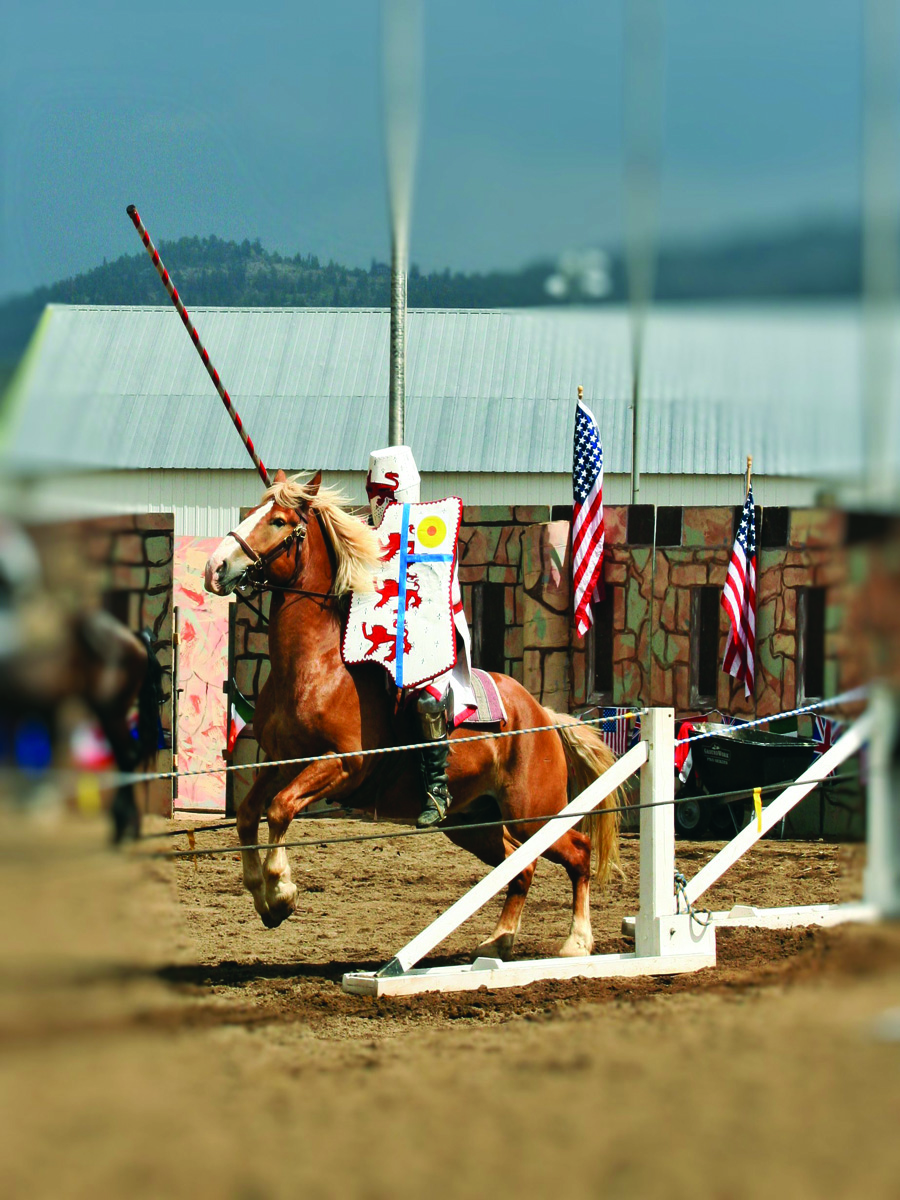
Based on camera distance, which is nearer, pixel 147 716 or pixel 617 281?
pixel 147 716

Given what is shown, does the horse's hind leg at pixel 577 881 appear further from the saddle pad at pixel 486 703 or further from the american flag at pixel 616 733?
the american flag at pixel 616 733

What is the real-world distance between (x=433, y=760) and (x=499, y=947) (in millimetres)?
881

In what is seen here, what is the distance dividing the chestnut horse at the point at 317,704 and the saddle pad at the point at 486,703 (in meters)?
0.10

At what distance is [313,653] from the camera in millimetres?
6164

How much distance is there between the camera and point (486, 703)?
21.4 ft

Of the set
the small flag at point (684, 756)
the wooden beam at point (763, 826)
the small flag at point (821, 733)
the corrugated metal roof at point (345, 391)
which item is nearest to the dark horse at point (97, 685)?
the wooden beam at point (763, 826)

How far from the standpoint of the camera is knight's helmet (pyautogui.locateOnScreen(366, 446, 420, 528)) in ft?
21.1

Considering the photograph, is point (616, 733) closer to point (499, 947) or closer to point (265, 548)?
point (499, 947)

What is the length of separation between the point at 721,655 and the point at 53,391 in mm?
9813

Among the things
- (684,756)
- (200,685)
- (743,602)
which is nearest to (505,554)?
(743,602)

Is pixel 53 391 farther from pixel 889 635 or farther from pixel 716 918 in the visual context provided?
pixel 716 918

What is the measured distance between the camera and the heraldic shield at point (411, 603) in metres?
6.12

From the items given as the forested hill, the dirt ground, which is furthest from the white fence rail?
the dirt ground

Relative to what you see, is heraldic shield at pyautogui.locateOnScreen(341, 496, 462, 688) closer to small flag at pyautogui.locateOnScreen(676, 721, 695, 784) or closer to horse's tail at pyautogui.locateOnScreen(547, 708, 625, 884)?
horse's tail at pyautogui.locateOnScreen(547, 708, 625, 884)
